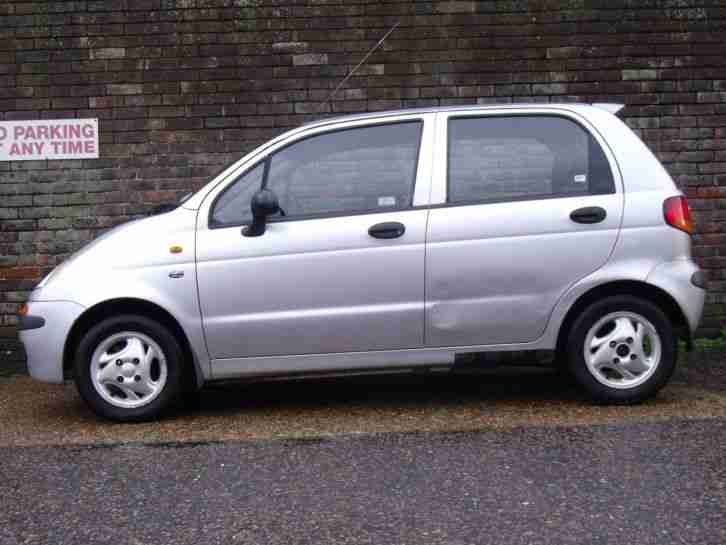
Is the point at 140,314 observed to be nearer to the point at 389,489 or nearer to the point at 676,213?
the point at 389,489

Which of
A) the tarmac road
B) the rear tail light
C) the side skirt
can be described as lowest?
the tarmac road

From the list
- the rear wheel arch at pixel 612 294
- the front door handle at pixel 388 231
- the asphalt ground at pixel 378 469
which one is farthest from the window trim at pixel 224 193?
the rear wheel arch at pixel 612 294

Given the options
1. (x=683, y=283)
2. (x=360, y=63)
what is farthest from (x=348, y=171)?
(x=360, y=63)

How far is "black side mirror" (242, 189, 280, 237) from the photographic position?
19.5ft

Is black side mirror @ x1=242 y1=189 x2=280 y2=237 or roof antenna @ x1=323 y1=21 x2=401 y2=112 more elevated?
roof antenna @ x1=323 y1=21 x2=401 y2=112

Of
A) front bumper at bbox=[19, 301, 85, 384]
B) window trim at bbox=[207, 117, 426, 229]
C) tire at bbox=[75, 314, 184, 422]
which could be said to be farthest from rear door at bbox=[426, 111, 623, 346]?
front bumper at bbox=[19, 301, 85, 384]

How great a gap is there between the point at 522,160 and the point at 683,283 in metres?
1.15

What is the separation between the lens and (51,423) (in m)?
6.29

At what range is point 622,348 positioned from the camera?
6074mm

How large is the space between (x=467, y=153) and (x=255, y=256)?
4.50 feet

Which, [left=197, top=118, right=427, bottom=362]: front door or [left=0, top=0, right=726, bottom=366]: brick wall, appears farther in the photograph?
[left=0, top=0, right=726, bottom=366]: brick wall

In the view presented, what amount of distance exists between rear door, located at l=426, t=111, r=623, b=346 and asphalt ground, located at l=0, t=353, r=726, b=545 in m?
0.55

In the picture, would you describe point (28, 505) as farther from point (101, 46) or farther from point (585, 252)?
point (101, 46)

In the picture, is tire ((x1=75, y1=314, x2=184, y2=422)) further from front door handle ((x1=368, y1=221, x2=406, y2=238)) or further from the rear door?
the rear door
